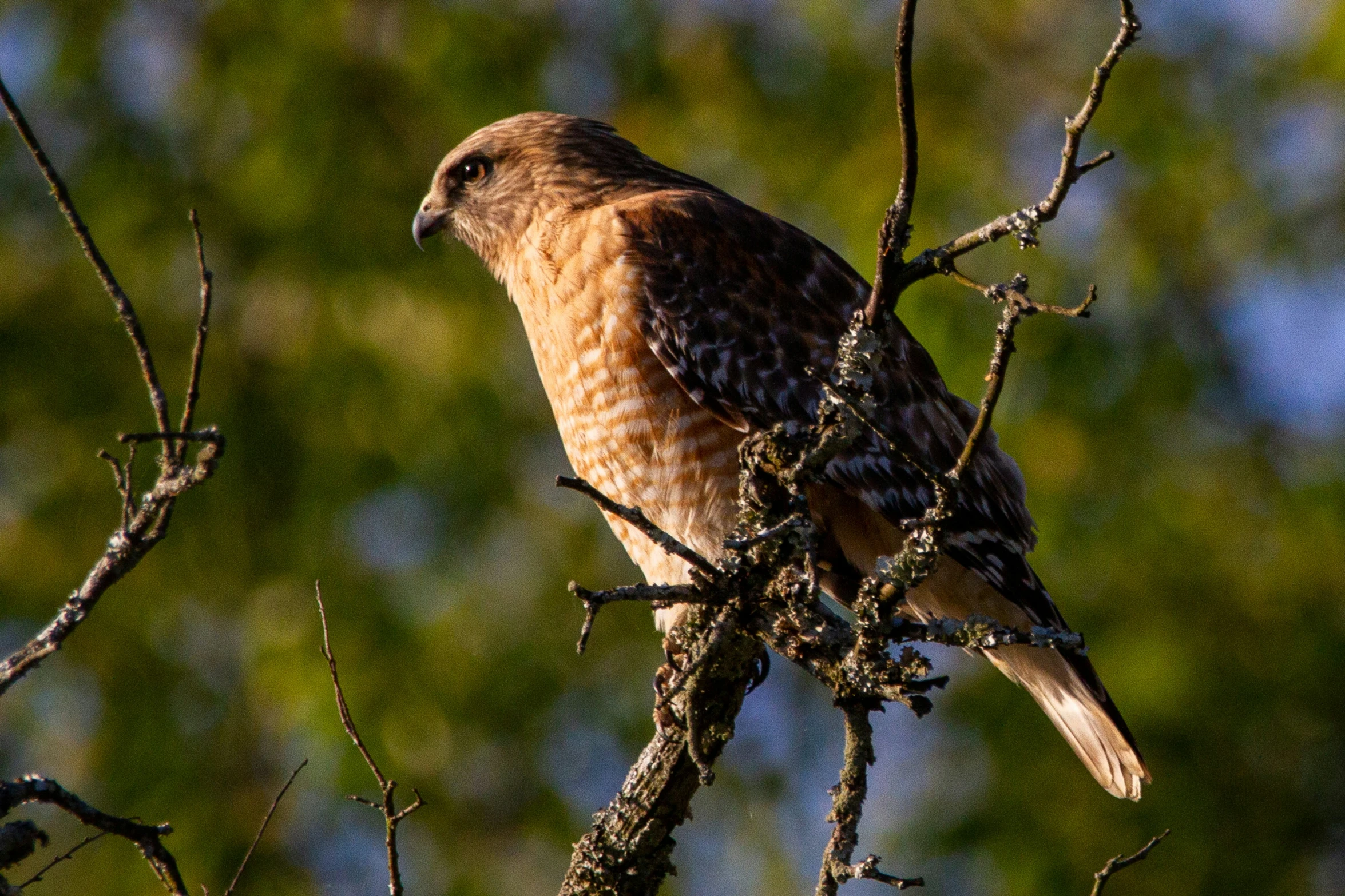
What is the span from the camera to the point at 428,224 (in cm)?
474

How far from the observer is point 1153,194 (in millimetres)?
6941

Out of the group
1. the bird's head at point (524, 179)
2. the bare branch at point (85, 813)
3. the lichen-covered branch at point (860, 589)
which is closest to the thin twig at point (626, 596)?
the lichen-covered branch at point (860, 589)

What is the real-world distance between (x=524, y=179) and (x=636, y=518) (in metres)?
2.33

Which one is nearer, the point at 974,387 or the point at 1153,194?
the point at 974,387

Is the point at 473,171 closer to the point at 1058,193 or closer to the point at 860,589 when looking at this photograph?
the point at 860,589

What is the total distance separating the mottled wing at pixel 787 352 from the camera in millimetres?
3479

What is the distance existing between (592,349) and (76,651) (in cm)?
454

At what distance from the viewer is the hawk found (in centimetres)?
347

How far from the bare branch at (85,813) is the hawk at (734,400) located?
1.66m

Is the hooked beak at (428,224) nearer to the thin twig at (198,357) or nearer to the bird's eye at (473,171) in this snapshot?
the bird's eye at (473,171)

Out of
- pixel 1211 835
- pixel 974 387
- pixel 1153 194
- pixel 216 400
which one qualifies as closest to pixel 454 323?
pixel 216 400

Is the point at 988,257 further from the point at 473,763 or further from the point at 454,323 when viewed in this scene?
the point at 473,763

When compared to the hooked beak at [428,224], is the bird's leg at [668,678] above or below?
below

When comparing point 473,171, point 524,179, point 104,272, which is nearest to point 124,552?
point 104,272
